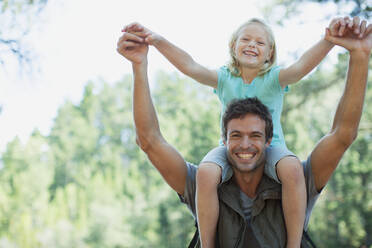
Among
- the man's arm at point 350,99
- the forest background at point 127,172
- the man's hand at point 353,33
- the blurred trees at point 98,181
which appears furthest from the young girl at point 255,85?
the blurred trees at point 98,181

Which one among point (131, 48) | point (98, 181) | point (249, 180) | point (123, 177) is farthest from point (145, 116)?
point (123, 177)

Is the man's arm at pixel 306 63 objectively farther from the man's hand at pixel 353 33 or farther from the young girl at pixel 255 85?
the man's hand at pixel 353 33

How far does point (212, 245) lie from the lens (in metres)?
1.98

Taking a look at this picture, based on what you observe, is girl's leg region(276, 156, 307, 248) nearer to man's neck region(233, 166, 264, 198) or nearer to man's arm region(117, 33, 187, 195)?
man's neck region(233, 166, 264, 198)

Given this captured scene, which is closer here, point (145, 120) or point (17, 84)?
point (145, 120)

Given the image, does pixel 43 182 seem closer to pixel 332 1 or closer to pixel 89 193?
pixel 89 193

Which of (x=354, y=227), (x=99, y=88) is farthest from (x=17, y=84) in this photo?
(x=99, y=88)

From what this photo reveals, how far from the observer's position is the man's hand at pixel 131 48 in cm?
201

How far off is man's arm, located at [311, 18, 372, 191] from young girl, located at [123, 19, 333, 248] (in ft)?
0.45

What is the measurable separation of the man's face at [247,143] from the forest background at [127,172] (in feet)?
24.8

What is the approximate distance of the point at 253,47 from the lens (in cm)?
245

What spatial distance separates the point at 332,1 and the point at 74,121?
21.1 metres

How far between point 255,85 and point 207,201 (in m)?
0.68

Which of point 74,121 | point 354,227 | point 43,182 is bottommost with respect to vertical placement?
point 354,227
